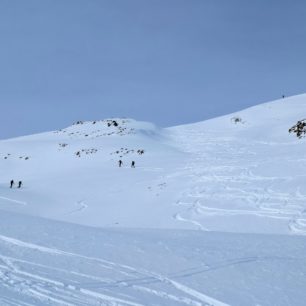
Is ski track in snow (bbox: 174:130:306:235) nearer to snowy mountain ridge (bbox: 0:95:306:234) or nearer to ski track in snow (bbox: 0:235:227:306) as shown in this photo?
snowy mountain ridge (bbox: 0:95:306:234)

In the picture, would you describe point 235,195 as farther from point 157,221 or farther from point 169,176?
point 169,176

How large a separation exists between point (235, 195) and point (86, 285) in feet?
46.6

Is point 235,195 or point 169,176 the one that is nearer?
point 235,195

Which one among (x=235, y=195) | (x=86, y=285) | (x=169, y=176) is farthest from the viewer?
(x=169, y=176)

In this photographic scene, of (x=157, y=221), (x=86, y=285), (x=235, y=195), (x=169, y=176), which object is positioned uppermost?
(x=169, y=176)

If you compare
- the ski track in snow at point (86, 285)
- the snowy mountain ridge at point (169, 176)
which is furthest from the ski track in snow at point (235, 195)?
the ski track in snow at point (86, 285)

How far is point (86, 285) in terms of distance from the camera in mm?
7605

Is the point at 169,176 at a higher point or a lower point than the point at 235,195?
higher

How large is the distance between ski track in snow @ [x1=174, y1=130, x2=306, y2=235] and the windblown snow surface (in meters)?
0.06

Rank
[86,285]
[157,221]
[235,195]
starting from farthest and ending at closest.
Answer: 1. [235,195]
2. [157,221]
3. [86,285]

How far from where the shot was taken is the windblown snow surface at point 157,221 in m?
7.83

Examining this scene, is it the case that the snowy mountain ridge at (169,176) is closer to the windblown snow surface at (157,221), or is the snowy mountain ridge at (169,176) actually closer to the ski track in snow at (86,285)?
the windblown snow surface at (157,221)

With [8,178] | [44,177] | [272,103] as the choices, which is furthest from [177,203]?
[272,103]

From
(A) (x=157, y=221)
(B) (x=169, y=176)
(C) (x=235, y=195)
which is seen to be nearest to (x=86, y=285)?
(A) (x=157, y=221)
